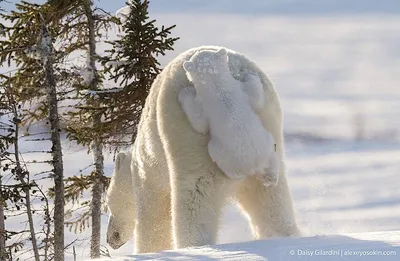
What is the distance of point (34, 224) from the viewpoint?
17922 mm

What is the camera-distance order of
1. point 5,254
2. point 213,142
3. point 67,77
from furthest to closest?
point 67,77
point 5,254
point 213,142

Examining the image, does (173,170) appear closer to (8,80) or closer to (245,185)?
(245,185)

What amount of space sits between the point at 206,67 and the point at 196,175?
3.18 feet

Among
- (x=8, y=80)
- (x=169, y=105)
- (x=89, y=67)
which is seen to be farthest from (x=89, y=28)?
(x=169, y=105)

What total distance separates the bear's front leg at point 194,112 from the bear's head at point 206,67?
0.20 meters

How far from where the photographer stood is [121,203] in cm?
1126

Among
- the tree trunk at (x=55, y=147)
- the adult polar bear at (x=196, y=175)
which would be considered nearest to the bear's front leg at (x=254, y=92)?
the adult polar bear at (x=196, y=175)

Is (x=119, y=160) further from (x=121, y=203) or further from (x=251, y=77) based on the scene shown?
(x=251, y=77)

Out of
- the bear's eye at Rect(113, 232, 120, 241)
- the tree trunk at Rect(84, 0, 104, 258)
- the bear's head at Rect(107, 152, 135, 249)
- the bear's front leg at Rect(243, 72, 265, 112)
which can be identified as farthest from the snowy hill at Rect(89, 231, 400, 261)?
the tree trunk at Rect(84, 0, 104, 258)

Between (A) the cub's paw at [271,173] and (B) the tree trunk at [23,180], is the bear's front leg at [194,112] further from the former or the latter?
(B) the tree trunk at [23,180]

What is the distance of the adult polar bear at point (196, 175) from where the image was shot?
750 centimetres

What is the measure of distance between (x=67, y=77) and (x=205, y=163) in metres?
12.1

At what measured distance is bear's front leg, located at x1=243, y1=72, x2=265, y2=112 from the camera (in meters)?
7.61

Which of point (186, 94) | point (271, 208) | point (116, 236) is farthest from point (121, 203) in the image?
point (186, 94)
